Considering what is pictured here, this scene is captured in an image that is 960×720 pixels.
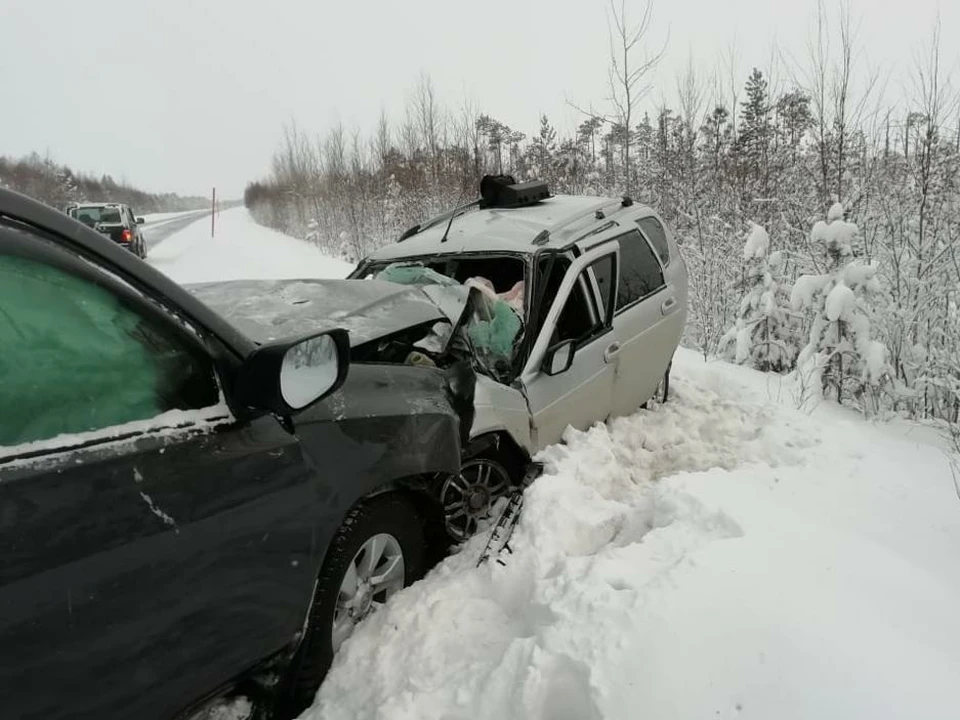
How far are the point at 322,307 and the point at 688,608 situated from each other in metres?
2.27

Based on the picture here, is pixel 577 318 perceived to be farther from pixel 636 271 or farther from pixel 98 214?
pixel 98 214

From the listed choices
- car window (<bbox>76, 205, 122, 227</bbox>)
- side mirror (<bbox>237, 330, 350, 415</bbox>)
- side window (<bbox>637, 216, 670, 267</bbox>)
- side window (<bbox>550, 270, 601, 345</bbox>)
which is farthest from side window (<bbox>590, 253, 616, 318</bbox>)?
car window (<bbox>76, 205, 122, 227</bbox>)

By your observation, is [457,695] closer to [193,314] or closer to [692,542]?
[692,542]

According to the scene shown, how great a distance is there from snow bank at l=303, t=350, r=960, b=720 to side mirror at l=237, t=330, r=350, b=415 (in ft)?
3.66

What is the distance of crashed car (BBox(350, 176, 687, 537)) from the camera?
334 centimetres

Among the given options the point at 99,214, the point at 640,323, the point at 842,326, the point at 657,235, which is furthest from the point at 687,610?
the point at 99,214

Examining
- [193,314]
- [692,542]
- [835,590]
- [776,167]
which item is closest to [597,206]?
[692,542]

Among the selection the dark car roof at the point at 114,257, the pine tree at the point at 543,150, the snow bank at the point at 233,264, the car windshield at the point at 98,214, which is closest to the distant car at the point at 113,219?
the car windshield at the point at 98,214

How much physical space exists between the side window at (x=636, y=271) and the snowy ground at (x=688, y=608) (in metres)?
1.27

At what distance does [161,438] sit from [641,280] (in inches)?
152

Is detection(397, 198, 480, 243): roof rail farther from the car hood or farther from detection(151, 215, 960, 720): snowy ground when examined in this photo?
detection(151, 215, 960, 720): snowy ground

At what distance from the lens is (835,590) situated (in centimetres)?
229

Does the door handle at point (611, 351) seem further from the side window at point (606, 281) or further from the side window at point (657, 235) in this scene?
the side window at point (657, 235)

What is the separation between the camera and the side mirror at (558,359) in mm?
3645
